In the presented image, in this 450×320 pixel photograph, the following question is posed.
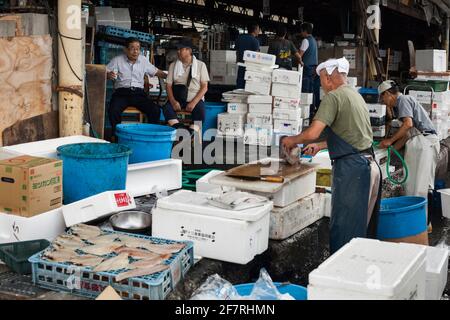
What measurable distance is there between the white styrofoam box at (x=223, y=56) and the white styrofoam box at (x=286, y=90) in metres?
2.80

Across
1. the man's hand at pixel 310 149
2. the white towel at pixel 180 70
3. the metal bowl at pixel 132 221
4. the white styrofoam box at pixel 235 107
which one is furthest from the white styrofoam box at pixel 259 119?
the metal bowl at pixel 132 221

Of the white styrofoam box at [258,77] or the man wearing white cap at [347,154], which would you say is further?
the white styrofoam box at [258,77]

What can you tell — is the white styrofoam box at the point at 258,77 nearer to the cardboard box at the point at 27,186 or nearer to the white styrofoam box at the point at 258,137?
the white styrofoam box at the point at 258,137

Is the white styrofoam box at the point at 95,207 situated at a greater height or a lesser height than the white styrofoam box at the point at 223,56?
lesser

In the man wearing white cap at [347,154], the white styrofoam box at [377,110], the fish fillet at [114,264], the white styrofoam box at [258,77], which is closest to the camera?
the fish fillet at [114,264]

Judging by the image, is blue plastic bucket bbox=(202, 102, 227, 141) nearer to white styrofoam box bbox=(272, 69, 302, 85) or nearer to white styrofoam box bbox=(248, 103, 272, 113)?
white styrofoam box bbox=(248, 103, 272, 113)

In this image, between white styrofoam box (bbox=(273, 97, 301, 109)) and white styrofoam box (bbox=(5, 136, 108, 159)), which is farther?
white styrofoam box (bbox=(273, 97, 301, 109))

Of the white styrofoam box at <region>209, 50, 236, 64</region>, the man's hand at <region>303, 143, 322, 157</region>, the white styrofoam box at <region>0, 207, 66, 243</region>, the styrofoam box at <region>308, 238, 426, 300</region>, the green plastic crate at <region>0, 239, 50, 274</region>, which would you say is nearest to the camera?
the styrofoam box at <region>308, 238, 426, 300</region>

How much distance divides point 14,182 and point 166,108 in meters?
4.13

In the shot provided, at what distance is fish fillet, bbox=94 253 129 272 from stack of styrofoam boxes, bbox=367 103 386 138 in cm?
806

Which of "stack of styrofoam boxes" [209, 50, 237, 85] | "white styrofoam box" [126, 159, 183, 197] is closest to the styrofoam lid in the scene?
"white styrofoam box" [126, 159, 183, 197]

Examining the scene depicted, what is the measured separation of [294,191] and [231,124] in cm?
476

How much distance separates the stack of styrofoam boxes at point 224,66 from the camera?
12461 mm

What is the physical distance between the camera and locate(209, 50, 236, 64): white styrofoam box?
1244cm
